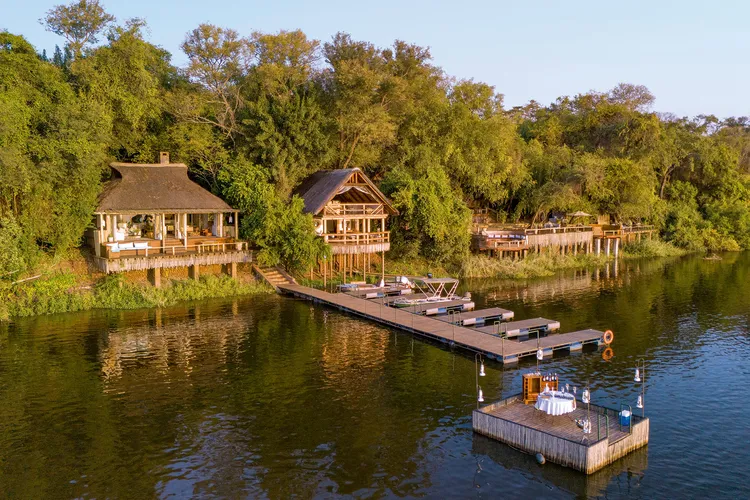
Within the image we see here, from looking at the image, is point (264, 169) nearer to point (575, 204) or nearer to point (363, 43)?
point (363, 43)

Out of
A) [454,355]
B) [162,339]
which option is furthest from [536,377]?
[162,339]


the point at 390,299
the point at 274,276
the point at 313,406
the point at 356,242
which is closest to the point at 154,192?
the point at 274,276

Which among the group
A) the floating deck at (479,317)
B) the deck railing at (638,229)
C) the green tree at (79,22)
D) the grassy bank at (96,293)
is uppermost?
the green tree at (79,22)

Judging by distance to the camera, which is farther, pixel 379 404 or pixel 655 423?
pixel 379 404

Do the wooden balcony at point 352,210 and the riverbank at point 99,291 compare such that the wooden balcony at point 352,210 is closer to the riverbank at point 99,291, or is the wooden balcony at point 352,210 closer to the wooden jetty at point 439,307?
the riverbank at point 99,291

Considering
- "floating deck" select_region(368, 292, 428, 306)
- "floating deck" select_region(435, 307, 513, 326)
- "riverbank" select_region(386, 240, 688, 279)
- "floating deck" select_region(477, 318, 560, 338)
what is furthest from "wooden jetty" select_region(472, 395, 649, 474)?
"riverbank" select_region(386, 240, 688, 279)

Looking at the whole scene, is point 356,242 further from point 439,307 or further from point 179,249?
point 179,249

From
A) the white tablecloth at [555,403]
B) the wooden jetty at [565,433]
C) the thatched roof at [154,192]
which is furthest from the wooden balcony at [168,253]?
the white tablecloth at [555,403]
